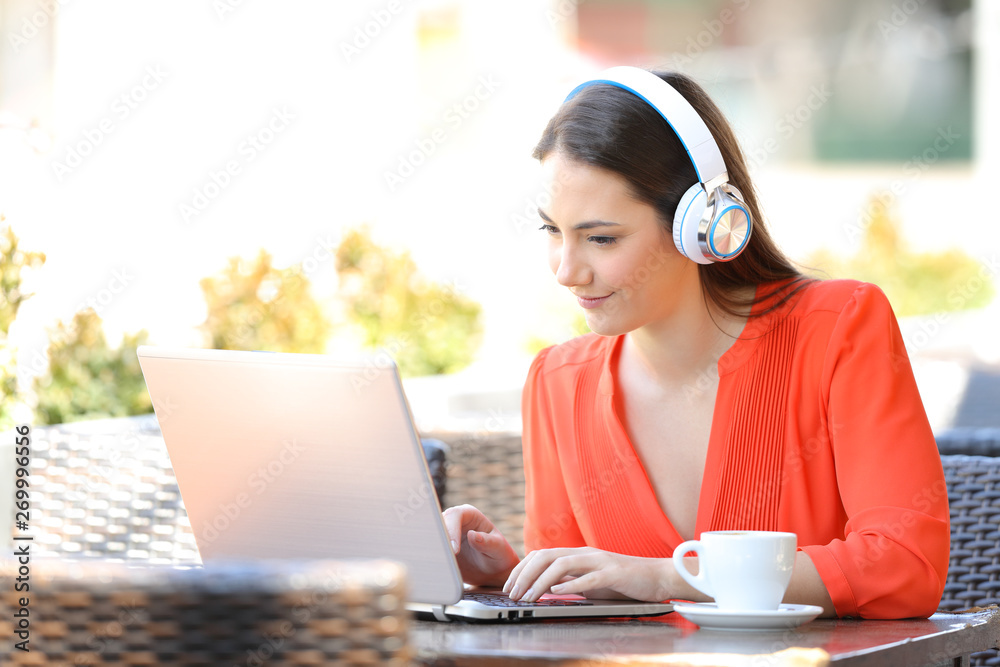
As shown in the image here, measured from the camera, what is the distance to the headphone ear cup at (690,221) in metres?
1.74

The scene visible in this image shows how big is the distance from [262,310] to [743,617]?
311 centimetres

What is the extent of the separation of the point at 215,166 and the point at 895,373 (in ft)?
12.7

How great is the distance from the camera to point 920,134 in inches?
619

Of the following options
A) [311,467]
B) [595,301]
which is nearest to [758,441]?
[595,301]

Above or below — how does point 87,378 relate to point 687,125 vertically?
below

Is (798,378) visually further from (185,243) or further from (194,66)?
(194,66)

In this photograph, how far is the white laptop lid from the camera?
50.1 inches

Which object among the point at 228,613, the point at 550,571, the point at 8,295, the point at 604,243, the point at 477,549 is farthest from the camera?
the point at 8,295

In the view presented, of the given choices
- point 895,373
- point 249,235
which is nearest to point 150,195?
point 249,235

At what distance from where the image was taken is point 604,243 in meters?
1.81

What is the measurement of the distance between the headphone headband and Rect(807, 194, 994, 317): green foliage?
6898mm

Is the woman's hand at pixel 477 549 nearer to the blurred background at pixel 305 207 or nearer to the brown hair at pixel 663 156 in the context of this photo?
the brown hair at pixel 663 156

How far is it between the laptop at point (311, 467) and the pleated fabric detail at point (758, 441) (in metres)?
0.37

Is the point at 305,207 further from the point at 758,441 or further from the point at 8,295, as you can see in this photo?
the point at 758,441
